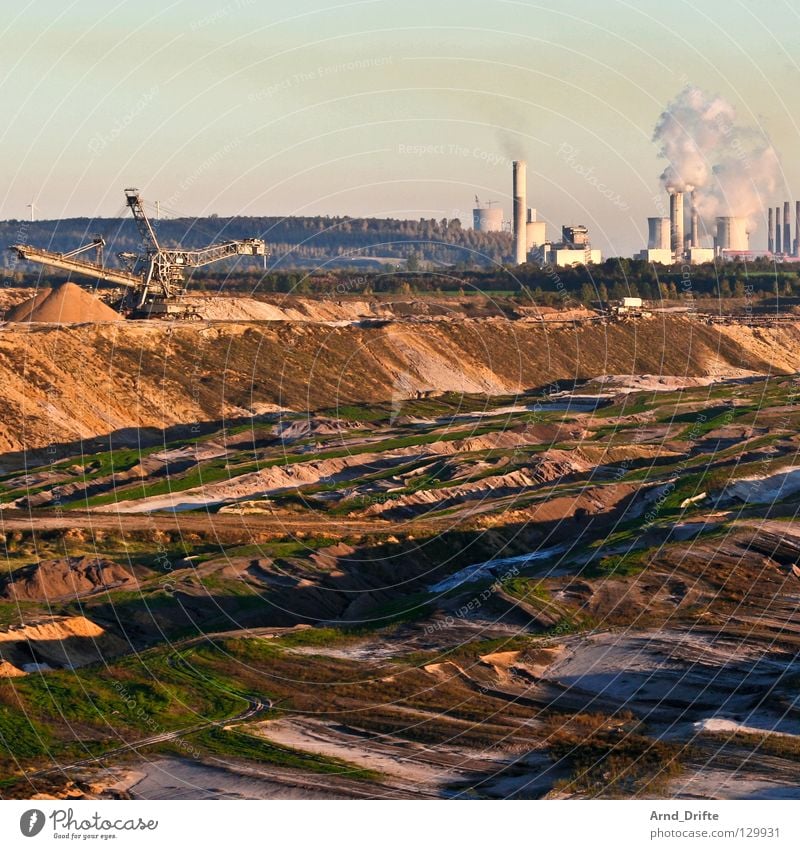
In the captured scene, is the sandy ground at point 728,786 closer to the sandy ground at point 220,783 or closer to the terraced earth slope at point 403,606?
the terraced earth slope at point 403,606

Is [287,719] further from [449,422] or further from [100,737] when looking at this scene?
[449,422]

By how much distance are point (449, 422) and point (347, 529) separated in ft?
114

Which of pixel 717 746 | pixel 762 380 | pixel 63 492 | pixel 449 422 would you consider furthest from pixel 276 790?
pixel 762 380

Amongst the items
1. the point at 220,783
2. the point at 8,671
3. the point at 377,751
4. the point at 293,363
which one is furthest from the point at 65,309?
the point at 220,783

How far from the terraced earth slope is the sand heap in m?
14.9

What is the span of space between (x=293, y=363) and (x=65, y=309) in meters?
17.8

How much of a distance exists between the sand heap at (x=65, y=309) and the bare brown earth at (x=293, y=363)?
6.56 meters

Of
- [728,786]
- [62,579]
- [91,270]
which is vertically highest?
[91,270]

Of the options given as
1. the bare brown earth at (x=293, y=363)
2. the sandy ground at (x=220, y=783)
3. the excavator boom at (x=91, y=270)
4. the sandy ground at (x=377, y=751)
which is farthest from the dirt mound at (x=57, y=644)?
the excavator boom at (x=91, y=270)

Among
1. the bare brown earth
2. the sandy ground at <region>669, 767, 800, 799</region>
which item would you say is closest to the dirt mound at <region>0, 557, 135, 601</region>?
the sandy ground at <region>669, 767, 800, 799</region>

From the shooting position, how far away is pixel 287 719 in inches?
1802

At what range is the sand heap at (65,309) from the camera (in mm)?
124438

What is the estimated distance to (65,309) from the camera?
124812 mm

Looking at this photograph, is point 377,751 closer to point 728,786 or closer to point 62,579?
point 728,786
